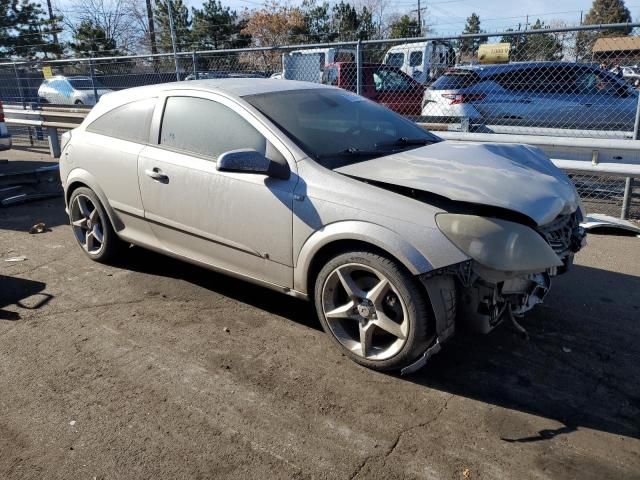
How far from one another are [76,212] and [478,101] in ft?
23.4

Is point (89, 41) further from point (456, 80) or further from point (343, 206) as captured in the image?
point (343, 206)

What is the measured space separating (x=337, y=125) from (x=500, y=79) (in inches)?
269

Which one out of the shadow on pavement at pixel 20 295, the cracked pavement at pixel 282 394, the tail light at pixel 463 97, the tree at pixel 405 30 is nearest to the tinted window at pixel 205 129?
the cracked pavement at pixel 282 394

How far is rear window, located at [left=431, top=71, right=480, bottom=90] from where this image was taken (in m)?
9.47

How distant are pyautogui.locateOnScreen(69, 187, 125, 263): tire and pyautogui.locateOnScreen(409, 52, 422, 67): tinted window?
13.7m

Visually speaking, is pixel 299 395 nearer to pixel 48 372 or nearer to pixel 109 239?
pixel 48 372

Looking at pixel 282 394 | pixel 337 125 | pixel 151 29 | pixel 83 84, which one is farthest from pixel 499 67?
pixel 151 29

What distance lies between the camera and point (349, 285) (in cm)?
324

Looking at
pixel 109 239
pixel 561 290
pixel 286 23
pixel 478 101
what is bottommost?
pixel 561 290

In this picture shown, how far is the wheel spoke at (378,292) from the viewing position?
10.1 feet

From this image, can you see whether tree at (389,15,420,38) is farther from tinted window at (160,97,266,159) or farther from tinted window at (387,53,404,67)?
tinted window at (160,97,266,159)

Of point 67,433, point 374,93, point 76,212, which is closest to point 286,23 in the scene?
point 374,93

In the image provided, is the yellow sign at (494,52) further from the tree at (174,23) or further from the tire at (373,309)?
the tree at (174,23)

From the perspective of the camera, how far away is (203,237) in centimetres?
396
